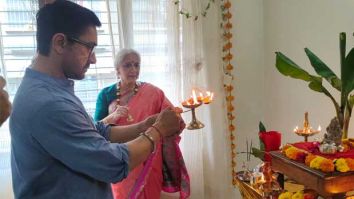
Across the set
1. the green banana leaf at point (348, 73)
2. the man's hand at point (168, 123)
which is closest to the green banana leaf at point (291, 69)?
the green banana leaf at point (348, 73)

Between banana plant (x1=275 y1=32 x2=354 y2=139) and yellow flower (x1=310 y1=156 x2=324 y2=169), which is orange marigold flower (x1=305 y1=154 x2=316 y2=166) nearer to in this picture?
yellow flower (x1=310 y1=156 x2=324 y2=169)

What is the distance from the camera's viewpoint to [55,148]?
2.65 feet

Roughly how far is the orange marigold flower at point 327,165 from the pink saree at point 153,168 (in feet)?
3.31

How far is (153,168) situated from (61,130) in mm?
1305

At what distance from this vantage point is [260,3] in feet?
8.13

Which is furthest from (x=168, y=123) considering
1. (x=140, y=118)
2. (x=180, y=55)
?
(x=180, y=55)

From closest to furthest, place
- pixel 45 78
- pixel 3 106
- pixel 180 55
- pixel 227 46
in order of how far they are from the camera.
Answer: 1. pixel 3 106
2. pixel 45 78
3. pixel 180 55
4. pixel 227 46

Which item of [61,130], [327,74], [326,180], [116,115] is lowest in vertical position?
[326,180]

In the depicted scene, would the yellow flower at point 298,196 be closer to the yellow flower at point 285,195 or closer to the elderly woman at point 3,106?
the yellow flower at point 285,195

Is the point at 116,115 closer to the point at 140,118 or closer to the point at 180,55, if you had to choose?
the point at 140,118

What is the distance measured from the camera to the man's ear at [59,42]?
879mm

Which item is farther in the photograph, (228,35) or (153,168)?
(228,35)

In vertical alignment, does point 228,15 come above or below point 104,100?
above

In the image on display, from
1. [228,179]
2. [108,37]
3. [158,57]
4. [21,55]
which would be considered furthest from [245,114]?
[21,55]
